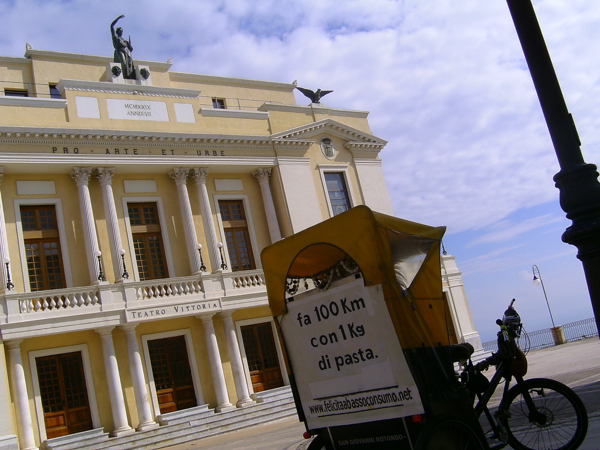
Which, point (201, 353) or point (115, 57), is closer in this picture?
point (201, 353)

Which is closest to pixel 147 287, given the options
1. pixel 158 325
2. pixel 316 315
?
pixel 158 325

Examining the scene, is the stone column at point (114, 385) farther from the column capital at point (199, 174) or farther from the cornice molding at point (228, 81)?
the cornice molding at point (228, 81)

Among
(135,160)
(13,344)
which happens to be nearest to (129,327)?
(13,344)

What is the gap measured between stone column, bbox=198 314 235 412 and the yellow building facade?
5 centimetres

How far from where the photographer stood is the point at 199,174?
958 inches

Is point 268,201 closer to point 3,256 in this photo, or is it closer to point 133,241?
point 133,241

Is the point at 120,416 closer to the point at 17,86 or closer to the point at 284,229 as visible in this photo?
the point at 284,229

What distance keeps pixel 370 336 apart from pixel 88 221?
17610 millimetres

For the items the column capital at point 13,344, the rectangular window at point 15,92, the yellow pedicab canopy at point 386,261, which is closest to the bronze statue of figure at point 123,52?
the rectangular window at point 15,92

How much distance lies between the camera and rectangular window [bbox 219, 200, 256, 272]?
2516 cm

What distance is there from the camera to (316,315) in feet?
21.3

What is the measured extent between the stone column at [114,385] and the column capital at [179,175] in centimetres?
653

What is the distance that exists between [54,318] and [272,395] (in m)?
8.30

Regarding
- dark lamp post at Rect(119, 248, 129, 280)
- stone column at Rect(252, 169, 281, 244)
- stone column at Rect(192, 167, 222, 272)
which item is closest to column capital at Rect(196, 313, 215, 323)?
stone column at Rect(192, 167, 222, 272)
